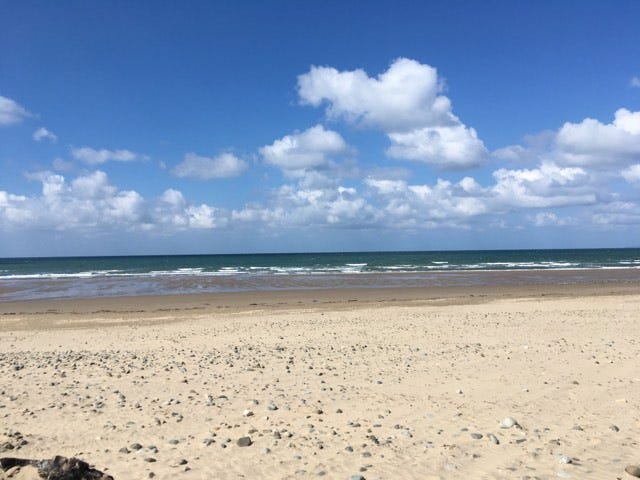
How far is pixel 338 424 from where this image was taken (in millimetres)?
6898

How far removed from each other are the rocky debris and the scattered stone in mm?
1858

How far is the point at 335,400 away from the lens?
800cm

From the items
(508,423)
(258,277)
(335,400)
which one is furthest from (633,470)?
(258,277)

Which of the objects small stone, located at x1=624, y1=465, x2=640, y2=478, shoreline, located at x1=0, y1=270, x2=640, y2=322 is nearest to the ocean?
shoreline, located at x1=0, y1=270, x2=640, y2=322

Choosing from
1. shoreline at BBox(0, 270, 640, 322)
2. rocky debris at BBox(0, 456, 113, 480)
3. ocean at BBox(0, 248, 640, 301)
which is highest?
rocky debris at BBox(0, 456, 113, 480)

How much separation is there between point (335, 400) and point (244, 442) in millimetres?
2177

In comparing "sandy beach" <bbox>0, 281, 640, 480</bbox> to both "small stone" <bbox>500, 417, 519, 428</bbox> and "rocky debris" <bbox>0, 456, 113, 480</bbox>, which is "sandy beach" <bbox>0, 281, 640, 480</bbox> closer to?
"small stone" <bbox>500, 417, 519, 428</bbox>

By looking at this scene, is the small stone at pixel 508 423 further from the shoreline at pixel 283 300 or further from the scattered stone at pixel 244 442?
the shoreline at pixel 283 300

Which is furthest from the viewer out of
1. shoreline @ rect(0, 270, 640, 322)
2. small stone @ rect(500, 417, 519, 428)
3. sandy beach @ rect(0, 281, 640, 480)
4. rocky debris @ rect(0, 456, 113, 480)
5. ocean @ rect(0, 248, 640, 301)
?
ocean @ rect(0, 248, 640, 301)

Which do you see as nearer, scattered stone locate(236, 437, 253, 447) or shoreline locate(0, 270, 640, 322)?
scattered stone locate(236, 437, 253, 447)

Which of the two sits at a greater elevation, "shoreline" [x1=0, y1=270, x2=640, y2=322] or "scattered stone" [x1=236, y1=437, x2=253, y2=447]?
"scattered stone" [x1=236, y1=437, x2=253, y2=447]

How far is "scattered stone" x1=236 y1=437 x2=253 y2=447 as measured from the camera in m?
6.16

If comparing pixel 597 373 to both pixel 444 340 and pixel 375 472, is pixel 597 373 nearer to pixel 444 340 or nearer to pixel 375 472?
pixel 444 340

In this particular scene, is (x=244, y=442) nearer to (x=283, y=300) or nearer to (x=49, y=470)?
→ (x=49, y=470)
